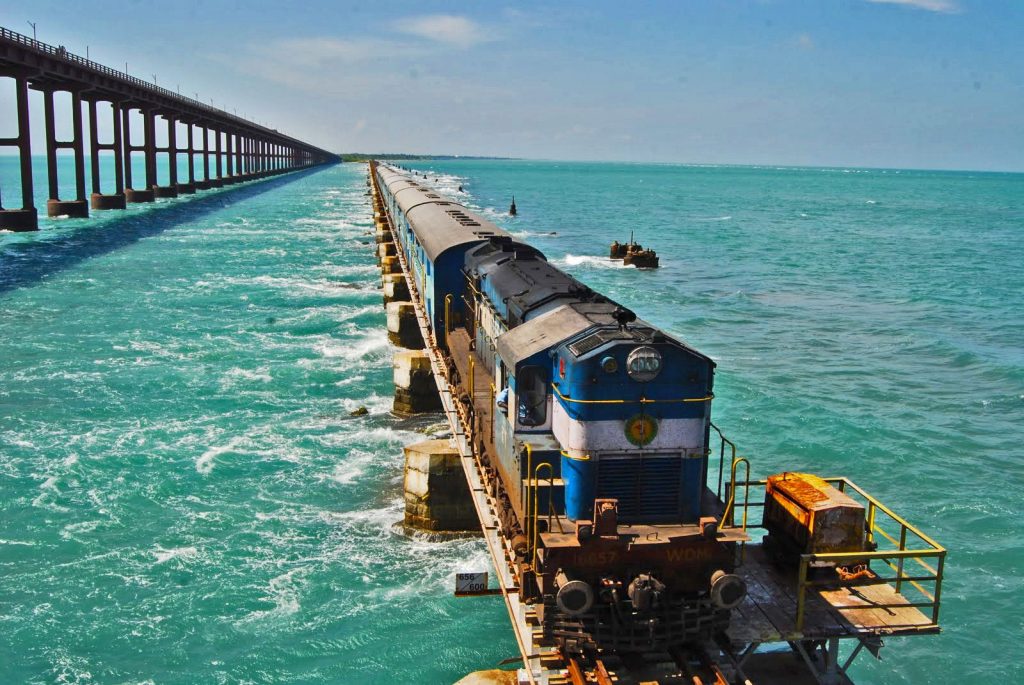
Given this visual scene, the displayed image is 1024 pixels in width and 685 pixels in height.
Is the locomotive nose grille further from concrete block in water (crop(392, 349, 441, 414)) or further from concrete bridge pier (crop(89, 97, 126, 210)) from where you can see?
concrete bridge pier (crop(89, 97, 126, 210))

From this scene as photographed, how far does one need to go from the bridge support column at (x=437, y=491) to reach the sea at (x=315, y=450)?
58cm

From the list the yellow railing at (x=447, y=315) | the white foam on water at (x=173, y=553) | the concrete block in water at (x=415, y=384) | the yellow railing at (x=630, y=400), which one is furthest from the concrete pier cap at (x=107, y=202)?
the yellow railing at (x=630, y=400)

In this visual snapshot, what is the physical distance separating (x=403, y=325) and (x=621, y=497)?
21455 mm

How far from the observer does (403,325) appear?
3244 centimetres

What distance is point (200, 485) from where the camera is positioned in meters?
22.5

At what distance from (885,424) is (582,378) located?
21.1 metres

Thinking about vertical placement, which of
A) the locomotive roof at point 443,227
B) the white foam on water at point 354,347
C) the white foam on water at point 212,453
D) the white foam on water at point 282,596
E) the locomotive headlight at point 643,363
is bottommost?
the white foam on water at point 282,596

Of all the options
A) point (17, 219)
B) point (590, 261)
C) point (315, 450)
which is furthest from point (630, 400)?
point (17, 219)

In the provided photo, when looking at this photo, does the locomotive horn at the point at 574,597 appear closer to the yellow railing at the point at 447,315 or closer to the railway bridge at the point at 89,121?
the yellow railing at the point at 447,315

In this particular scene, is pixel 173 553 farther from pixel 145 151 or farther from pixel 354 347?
pixel 145 151

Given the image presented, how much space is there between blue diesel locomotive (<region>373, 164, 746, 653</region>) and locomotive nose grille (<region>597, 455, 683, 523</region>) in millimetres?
17

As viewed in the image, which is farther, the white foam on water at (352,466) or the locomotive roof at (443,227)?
the locomotive roof at (443,227)

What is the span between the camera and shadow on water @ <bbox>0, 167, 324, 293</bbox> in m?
53.2

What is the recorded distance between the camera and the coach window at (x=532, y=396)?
489 inches
